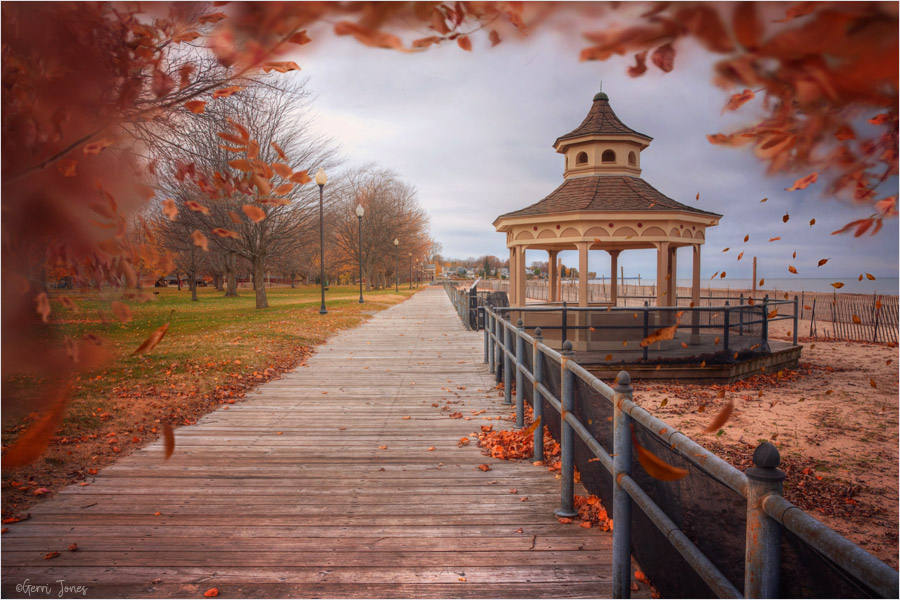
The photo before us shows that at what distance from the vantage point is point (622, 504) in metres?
2.65

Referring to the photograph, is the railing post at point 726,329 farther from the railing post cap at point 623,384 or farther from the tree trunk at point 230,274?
the tree trunk at point 230,274

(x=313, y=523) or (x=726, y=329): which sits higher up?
(x=726, y=329)

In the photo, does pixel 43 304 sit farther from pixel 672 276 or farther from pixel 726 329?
pixel 672 276

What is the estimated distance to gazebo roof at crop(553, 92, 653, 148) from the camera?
15.1m

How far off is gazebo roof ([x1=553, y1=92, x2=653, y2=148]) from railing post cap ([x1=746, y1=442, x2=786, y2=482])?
1498cm

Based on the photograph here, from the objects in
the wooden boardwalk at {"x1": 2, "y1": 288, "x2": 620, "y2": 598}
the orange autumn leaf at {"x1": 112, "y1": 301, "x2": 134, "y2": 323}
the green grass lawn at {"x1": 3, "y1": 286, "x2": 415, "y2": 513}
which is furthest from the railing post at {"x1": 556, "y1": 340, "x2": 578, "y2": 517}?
the orange autumn leaf at {"x1": 112, "y1": 301, "x2": 134, "y2": 323}

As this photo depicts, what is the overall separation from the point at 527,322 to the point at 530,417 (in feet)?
24.7

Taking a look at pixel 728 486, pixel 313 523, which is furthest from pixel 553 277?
pixel 728 486

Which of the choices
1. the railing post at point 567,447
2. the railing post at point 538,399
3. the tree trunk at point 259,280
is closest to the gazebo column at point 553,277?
the tree trunk at point 259,280

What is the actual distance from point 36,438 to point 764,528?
2052 mm

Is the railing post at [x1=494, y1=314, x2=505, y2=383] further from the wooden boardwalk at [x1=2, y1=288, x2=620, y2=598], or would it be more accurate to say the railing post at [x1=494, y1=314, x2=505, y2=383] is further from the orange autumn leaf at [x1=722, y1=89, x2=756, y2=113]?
the orange autumn leaf at [x1=722, y1=89, x2=756, y2=113]

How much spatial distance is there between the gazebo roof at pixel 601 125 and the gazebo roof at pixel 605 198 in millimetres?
1313

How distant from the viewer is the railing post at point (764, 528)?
4.89ft

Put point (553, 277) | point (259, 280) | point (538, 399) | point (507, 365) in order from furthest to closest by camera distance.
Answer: point (259, 280) → point (553, 277) → point (507, 365) → point (538, 399)
